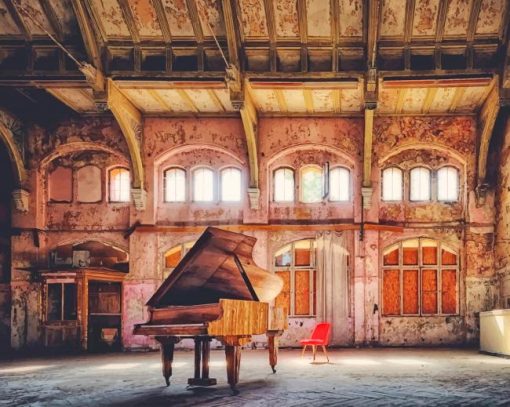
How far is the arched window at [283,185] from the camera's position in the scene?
52.7 feet

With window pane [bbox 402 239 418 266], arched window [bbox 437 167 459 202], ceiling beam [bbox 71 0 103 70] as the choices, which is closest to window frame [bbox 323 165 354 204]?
window pane [bbox 402 239 418 266]

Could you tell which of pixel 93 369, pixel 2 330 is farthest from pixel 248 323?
pixel 2 330

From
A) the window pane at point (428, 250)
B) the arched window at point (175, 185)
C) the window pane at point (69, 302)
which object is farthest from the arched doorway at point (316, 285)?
the window pane at point (69, 302)

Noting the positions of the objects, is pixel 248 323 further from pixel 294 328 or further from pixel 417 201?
pixel 417 201

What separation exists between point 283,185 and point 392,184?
284 centimetres

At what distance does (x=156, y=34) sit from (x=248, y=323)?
8.20 meters

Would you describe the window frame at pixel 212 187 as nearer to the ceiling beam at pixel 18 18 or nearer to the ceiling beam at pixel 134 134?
the ceiling beam at pixel 134 134

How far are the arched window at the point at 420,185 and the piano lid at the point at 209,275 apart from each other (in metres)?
9.49

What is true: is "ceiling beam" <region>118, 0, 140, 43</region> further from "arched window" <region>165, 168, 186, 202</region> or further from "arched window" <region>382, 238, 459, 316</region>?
"arched window" <region>382, 238, 459, 316</region>

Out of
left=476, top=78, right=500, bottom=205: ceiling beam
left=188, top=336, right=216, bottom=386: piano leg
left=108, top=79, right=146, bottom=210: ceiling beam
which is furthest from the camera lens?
left=108, top=79, right=146, bottom=210: ceiling beam

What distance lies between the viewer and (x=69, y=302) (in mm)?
15672

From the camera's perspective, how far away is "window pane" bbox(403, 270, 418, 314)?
1546cm

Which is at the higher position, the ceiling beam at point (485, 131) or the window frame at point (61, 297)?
the ceiling beam at point (485, 131)

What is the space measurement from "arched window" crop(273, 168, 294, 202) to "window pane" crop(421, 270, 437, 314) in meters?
3.97
